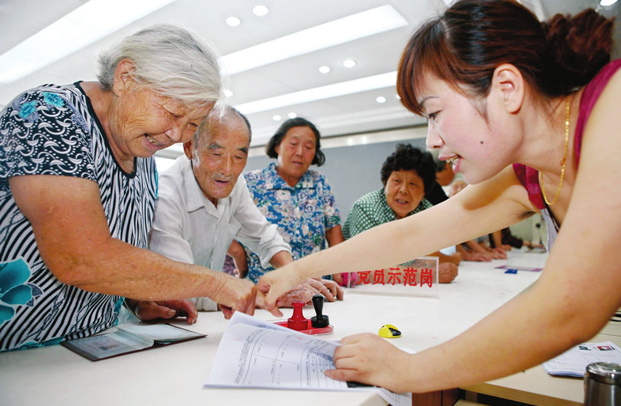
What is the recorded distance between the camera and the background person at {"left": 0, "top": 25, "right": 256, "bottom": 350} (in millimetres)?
803

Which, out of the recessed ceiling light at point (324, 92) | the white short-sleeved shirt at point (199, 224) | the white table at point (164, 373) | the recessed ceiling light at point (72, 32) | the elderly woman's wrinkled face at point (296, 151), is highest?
the recessed ceiling light at point (324, 92)

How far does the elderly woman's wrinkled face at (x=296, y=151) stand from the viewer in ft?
8.72

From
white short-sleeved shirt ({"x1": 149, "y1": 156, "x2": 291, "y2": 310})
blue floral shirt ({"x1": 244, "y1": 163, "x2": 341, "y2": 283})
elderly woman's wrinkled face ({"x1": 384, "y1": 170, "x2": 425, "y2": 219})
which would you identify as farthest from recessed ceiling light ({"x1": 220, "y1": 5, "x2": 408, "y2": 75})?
white short-sleeved shirt ({"x1": 149, "y1": 156, "x2": 291, "y2": 310})

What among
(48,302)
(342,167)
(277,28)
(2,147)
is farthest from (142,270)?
(342,167)

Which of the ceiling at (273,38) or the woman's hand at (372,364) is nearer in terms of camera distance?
the woman's hand at (372,364)

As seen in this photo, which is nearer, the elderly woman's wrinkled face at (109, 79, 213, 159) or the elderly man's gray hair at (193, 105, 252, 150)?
the elderly woman's wrinkled face at (109, 79, 213, 159)

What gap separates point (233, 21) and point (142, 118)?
3311 mm

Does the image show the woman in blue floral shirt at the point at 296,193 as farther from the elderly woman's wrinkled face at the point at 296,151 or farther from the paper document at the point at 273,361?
the paper document at the point at 273,361

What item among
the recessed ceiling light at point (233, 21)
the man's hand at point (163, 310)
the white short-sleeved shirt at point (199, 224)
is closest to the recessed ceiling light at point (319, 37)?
the recessed ceiling light at point (233, 21)

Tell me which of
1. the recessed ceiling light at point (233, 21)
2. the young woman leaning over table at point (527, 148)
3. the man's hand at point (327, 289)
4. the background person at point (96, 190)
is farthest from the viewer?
the recessed ceiling light at point (233, 21)

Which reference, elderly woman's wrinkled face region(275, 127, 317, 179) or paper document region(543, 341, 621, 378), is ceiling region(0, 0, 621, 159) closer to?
elderly woman's wrinkled face region(275, 127, 317, 179)

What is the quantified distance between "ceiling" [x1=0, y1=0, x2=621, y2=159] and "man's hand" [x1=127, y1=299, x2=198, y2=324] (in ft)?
5.96

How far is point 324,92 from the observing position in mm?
6078

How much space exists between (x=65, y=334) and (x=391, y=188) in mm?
2091
